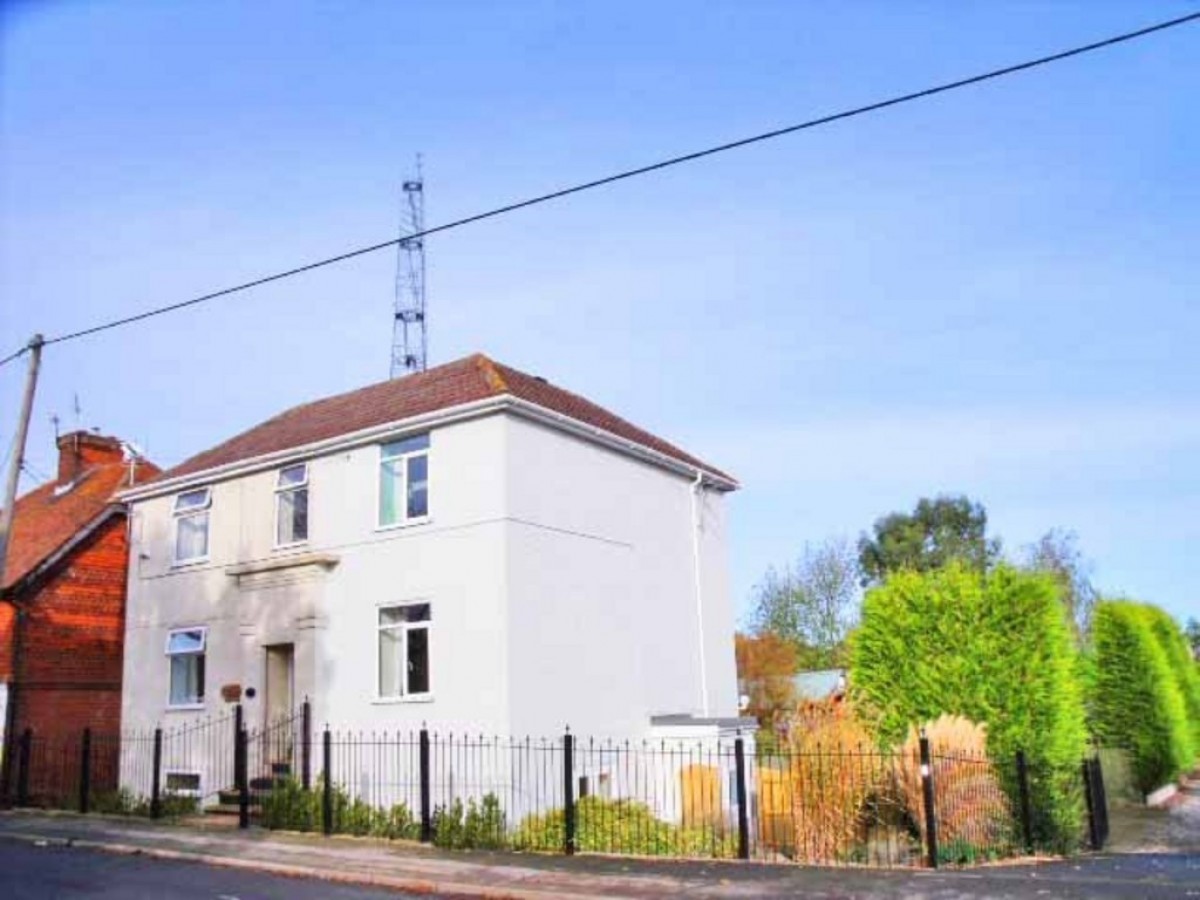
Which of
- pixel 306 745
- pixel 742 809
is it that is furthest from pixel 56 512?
pixel 742 809

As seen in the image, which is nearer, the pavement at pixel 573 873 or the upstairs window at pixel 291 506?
the pavement at pixel 573 873

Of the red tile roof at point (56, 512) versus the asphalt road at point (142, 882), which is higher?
the red tile roof at point (56, 512)

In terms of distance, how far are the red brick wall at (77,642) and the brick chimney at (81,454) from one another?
3.99 m

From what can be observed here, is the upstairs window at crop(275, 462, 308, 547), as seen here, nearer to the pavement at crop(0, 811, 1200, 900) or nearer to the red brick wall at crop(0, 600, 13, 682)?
the pavement at crop(0, 811, 1200, 900)

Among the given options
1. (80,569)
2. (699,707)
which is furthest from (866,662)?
(80,569)

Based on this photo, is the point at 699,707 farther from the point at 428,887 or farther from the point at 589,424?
the point at 428,887

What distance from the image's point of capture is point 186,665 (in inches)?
856

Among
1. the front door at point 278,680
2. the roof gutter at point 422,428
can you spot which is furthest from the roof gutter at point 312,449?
the front door at point 278,680

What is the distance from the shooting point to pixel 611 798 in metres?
18.0

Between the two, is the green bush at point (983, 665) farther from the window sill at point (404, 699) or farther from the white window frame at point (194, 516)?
the white window frame at point (194, 516)

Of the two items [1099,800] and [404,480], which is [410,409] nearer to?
[404,480]

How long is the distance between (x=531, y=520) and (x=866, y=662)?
5624 millimetres

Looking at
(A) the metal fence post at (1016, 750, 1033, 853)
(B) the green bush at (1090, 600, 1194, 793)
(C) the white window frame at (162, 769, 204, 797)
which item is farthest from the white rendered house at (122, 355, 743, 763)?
(B) the green bush at (1090, 600, 1194, 793)

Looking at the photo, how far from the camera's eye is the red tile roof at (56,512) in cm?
2388
